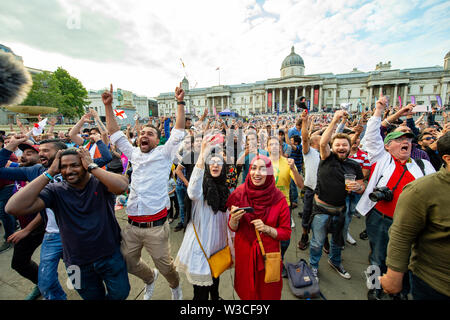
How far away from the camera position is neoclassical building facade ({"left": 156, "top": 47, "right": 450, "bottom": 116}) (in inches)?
1777

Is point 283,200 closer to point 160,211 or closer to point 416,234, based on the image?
point 416,234

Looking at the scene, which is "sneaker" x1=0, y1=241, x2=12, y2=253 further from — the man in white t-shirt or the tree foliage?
the tree foliage

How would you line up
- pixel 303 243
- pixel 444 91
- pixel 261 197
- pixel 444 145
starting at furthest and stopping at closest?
pixel 444 91 → pixel 303 243 → pixel 261 197 → pixel 444 145

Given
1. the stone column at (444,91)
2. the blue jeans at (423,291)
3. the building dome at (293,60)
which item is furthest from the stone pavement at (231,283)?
the stone column at (444,91)

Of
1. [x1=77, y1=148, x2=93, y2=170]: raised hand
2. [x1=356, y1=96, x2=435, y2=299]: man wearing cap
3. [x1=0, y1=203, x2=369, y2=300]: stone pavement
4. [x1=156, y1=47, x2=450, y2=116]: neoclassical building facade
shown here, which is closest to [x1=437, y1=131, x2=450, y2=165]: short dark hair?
[x1=356, y1=96, x2=435, y2=299]: man wearing cap

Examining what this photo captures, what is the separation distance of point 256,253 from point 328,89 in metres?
60.2

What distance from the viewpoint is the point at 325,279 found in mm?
2748

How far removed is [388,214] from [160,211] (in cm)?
295

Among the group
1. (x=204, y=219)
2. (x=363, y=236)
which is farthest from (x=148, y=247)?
(x=363, y=236)

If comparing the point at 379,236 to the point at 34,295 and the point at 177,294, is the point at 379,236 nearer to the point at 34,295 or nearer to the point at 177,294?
the point at 177,294

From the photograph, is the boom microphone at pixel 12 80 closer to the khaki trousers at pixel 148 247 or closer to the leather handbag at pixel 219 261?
the khaki trousers at pixel 148 247

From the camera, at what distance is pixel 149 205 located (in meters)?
2.31

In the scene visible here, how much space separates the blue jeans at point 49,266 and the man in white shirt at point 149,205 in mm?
737
